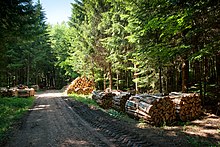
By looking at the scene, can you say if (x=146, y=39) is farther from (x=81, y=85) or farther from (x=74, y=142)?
(x=81, y=85)

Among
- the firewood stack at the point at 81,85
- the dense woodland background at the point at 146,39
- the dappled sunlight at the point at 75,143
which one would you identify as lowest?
the dappled sunlight at the point at 75,143

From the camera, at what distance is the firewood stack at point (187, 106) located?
10445 mm

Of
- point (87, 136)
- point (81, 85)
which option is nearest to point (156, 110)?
point (87, 136)

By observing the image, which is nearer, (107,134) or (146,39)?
(107,134)

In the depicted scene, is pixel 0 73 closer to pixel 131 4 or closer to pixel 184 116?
pixel 131 4

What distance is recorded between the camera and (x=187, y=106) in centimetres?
1065

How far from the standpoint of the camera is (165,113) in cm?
1002

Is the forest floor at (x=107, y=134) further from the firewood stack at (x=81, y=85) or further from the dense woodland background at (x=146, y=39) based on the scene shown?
the firewood stack at (x=81, y=85)

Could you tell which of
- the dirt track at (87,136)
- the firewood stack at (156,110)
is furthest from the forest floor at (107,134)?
the firewood stack at (156,110)

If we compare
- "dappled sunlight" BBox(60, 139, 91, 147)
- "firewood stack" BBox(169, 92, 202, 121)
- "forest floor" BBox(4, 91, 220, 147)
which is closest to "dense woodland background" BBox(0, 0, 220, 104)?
"firewood stack" BBox(169, 92, 202, 121)

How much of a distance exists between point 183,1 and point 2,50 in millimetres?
12349

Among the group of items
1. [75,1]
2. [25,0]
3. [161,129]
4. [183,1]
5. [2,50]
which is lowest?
[161,129]

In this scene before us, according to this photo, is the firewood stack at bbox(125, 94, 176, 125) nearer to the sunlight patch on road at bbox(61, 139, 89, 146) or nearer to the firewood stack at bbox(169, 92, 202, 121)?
the firewood stack at bbox(169, 92, 202, 121)

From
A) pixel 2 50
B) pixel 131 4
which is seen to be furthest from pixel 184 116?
pixel 2 50
